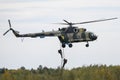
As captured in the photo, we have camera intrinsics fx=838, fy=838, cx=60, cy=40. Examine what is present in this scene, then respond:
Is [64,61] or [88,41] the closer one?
[64,61]

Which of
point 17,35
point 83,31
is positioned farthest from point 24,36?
point 83,31

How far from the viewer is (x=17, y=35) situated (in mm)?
159625

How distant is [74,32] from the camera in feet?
519

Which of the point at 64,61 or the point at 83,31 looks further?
the point at 83,31

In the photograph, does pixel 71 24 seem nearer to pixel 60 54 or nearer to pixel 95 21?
pixel 95 21

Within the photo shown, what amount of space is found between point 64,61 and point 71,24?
18.2m

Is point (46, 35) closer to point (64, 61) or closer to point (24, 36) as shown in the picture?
Answer: point (24, 36)

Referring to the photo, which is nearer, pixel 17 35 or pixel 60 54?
pixel 60 54

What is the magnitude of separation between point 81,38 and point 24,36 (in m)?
10.9

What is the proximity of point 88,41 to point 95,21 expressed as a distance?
7116mm

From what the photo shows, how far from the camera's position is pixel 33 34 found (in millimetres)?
158625

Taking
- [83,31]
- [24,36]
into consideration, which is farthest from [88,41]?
[24,36]

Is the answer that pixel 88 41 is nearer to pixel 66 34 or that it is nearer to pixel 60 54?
pixel 66 34

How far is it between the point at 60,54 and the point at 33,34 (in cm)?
1903
